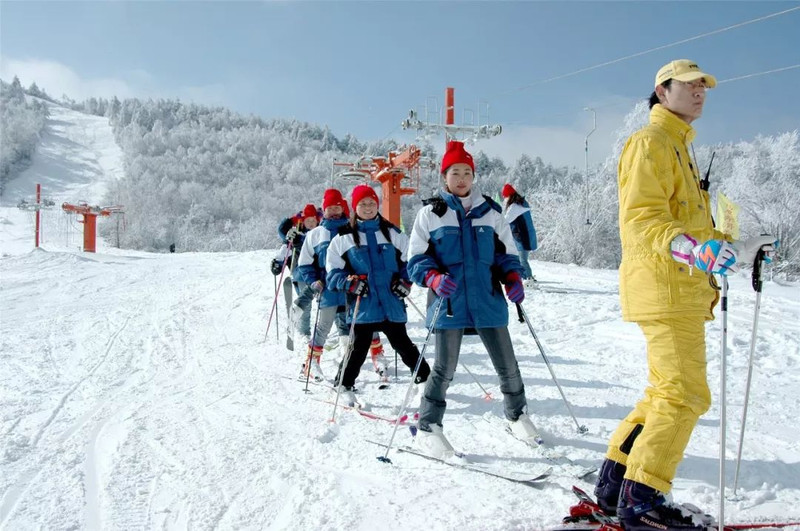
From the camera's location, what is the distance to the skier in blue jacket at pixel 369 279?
5.00 meters

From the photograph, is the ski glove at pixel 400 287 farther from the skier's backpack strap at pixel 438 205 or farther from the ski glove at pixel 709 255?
A: the ski glove at pixel 709 255

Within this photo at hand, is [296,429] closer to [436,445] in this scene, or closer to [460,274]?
[436,445]

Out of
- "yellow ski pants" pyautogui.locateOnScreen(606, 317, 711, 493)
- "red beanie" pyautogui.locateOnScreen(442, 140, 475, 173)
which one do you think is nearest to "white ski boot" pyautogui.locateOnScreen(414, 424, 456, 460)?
"yellow ski pants" pyautogui.locateOnScreen(606, 317, 711, 493)

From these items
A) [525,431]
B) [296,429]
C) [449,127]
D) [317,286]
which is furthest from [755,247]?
[449,127]

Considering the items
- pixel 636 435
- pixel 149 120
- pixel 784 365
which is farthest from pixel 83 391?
pixel 149 120

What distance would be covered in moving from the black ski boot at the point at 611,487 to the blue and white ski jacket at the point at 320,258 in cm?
382

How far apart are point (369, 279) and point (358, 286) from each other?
18 centimetres

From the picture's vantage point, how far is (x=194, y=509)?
9.87 ft

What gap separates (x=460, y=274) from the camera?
3.71 meters

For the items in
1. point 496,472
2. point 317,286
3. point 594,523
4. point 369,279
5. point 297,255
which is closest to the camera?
point 594,523

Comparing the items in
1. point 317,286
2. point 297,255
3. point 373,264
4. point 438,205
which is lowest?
point 317,286

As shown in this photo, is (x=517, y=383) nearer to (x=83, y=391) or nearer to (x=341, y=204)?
(x=341, y=204)

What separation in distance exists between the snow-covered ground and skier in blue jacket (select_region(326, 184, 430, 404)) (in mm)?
546

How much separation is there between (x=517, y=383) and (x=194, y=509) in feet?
7.20
